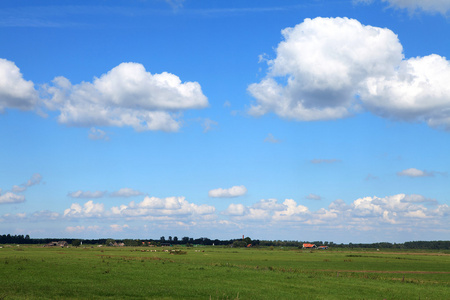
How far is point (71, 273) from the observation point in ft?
186

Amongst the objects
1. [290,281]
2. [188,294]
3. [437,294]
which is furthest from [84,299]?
[437,294]

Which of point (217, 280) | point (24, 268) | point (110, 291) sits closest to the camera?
point (110, 291)

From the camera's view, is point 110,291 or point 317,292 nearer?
point 110,291

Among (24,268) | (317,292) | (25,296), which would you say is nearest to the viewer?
(25,296)

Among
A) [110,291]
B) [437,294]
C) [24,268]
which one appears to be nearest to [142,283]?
[110,291]

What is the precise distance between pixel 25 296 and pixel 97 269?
87.8ft

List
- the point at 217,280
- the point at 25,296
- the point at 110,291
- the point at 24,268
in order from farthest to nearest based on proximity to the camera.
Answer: the point at 24,268, the point at 217,280, the point at 110,291, the point at 25,296

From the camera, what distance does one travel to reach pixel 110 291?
41281mm

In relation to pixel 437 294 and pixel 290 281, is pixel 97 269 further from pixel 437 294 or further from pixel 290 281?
pixel 437 294

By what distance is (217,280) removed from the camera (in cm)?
5325

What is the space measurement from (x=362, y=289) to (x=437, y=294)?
25.5 ft

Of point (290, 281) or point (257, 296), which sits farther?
point (290, 281)

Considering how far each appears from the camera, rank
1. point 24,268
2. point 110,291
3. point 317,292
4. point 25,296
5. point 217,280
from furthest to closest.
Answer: point 24,268 → point 217,280 → point 317,292 → point 110,291 → point 25,296

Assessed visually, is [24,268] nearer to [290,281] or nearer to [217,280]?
[217,280]
